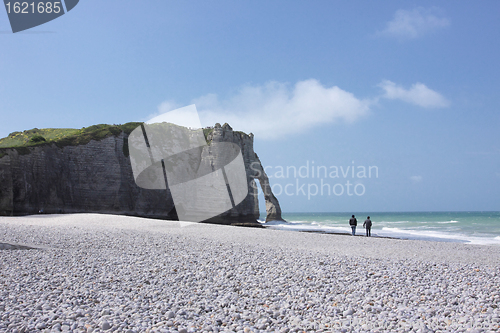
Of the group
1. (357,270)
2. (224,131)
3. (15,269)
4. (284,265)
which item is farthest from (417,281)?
(224,131)

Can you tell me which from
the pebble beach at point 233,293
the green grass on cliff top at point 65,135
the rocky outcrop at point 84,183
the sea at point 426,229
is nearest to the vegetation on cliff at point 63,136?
the green grass on cliff top at point 65,135

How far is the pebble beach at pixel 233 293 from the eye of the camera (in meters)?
4.13

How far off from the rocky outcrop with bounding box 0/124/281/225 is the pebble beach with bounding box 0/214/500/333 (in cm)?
2336

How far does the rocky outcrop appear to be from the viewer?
89.1 ft

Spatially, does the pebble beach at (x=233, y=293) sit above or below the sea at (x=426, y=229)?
above

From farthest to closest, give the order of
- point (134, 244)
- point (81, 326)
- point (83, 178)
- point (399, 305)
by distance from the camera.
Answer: point (83, 178), point (134, 244), point (399, 305), point (81, 326)

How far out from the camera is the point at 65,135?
3638 centimetres

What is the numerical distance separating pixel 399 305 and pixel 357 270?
218cm

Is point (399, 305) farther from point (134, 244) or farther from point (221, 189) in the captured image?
point (221, 189)

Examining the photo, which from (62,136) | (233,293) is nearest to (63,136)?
(62,136)

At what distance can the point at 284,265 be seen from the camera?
755 centimetres

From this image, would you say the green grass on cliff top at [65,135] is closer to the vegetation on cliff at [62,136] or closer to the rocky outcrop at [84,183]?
the vegetation on cliff at [62,136]

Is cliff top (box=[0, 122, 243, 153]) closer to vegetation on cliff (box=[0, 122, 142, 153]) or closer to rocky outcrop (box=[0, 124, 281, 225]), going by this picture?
vegetation on cliff (box=[0, 122, 142, 153])

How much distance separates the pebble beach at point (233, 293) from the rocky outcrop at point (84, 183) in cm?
2336
